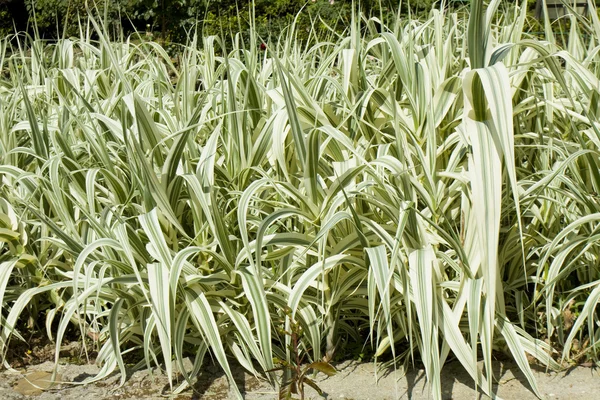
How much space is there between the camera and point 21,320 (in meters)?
2.36

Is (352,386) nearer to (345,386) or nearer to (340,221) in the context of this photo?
(345,386)

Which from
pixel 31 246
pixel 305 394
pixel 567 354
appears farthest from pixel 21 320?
pixel 567 354

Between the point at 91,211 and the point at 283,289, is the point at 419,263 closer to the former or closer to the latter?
the point at 283,289

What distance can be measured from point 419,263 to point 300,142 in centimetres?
46

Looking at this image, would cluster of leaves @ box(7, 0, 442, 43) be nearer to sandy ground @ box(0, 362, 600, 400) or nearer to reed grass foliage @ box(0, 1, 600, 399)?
reed grass foliage @ box(0, 1, 600, 399)

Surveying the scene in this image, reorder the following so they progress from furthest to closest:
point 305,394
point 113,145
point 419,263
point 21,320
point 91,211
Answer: point 21,320 → point 113,145 → point 91,211 → point 305,394 → point 419,263

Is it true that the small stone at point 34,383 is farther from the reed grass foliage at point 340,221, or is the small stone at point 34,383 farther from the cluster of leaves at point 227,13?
the cluster of leaves at point 227,13

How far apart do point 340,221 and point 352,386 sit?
17.4 inches

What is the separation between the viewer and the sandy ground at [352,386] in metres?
1.81

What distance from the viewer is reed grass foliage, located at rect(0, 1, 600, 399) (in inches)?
67.7

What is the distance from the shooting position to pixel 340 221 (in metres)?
1.94

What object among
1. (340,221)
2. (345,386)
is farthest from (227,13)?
(345,386)

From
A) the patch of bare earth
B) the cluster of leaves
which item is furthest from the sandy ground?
the cluster of leaves

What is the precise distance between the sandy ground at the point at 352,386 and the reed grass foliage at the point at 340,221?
5 cm
